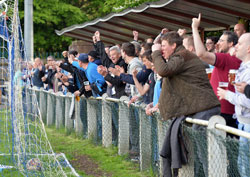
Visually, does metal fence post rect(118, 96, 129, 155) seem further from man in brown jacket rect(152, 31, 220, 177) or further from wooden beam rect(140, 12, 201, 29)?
wooden beam rect(140, 12, 201, 29)

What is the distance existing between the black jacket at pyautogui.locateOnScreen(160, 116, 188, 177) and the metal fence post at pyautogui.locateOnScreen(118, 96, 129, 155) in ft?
10.6

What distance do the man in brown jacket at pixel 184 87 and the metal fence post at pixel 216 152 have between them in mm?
704

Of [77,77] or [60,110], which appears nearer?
[77,77]

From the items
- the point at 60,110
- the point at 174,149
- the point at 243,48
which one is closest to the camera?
the point at 243,48

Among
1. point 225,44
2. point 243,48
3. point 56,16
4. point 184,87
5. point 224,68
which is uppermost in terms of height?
point 56,16

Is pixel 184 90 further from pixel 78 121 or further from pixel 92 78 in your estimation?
pixel 78 121

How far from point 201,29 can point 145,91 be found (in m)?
5.32

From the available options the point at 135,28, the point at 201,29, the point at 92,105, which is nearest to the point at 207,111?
the point at 92,105

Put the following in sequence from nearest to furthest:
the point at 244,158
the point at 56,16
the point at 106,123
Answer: the point at 244,158 → the point at 106,123 → the point at 56,16

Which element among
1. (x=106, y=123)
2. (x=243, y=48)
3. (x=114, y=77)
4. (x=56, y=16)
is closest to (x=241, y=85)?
(x=243, y=48)

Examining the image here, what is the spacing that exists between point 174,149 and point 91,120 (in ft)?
18.4

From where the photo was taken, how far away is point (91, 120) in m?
11.3

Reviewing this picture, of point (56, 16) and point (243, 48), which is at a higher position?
point (56, 16)

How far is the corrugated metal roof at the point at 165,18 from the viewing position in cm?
1047
